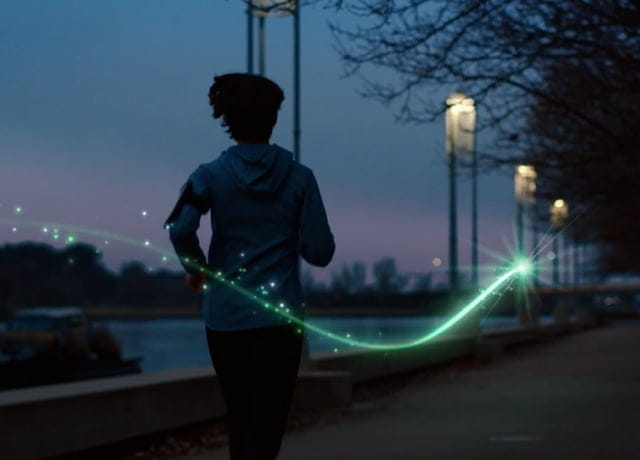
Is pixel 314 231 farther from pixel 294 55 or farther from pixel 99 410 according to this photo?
pixel 294 55

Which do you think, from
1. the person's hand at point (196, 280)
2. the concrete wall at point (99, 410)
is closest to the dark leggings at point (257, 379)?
the person's hand at point (196, 280)

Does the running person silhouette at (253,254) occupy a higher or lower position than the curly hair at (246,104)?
lower

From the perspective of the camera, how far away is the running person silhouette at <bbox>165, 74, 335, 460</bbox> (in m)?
4.80

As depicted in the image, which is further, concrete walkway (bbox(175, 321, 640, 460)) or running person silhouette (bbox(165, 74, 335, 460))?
concrete walkway (bbox(175, 321, 640, 460))

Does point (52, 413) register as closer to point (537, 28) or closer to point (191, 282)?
point (191, 282)

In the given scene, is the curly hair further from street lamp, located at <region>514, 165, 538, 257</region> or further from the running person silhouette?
street lamp, located at <region>514, 165, 538, 257</region>

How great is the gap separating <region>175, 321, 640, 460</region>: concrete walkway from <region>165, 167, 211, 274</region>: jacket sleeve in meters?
5.55

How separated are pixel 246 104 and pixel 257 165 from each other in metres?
0.24

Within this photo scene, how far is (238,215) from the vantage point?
15.9 ft

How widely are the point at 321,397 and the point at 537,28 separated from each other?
563 centimetres

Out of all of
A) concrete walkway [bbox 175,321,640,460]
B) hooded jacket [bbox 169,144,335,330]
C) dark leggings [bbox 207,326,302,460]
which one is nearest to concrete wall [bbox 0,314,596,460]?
concrete walkway [bbox 175,321,640,460]

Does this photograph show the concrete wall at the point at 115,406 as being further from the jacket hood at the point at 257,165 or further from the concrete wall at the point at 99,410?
the jacket hood at the point at 257,165

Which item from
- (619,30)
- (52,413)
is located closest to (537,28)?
(619,30)

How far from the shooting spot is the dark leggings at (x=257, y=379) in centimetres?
480
